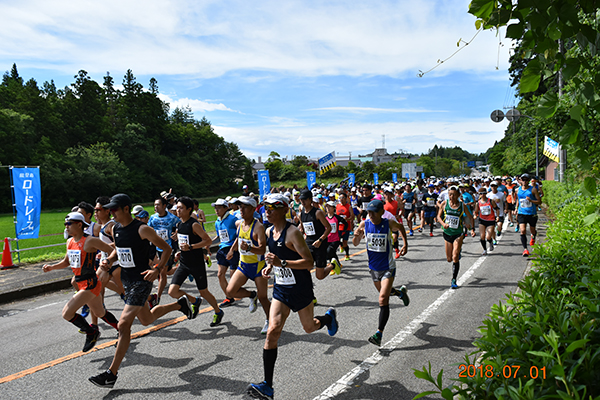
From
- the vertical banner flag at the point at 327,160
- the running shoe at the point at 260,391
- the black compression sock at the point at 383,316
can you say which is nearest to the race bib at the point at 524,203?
the black compression sock at the point at 383,316

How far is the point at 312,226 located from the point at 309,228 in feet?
0.32

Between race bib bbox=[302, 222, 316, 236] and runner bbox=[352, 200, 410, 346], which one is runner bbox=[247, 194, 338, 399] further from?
race bib bbox=[302, 222, 316, 236]

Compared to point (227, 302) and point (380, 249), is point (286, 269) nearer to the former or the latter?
point (380, 249)

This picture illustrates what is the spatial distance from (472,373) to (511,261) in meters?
9.18

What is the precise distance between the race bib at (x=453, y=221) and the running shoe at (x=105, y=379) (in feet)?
22.3

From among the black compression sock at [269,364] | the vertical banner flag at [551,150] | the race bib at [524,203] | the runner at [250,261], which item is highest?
the vertical banner flag at [551,150]

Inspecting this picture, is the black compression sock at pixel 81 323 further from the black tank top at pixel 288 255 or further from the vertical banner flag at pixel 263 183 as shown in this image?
the vertical banner flag at pixel 263 183

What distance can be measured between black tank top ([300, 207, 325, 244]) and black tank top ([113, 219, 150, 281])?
397 cm

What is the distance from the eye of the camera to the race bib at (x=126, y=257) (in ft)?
16.1

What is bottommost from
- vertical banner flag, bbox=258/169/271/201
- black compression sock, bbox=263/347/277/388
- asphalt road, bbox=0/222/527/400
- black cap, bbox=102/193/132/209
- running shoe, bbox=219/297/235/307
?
asphalt road, bbox=0/222/527/400

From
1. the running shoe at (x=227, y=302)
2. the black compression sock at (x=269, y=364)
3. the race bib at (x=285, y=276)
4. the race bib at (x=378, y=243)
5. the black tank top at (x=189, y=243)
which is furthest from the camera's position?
the running shoe at (x=227, y=302)

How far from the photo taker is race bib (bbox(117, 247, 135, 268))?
193 inches

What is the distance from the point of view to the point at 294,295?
4.43 metres

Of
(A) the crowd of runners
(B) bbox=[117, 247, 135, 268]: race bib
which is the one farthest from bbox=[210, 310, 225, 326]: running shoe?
(B) bbox=[117, 247, 135, 268]: race bib
